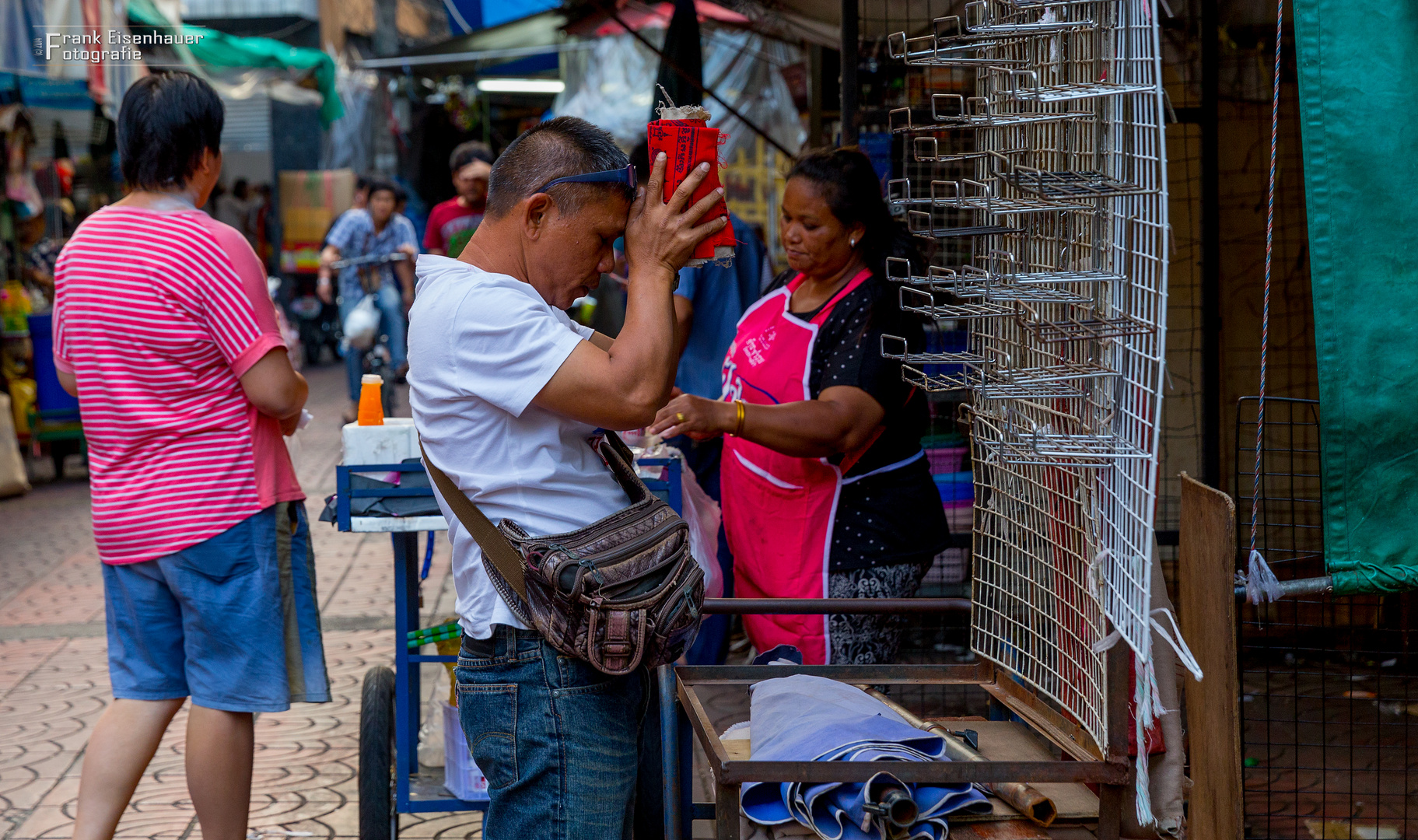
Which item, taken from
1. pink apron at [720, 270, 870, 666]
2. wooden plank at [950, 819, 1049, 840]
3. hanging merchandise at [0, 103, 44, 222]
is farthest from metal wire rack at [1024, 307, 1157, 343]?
hanging merchandise at [0, 103, 44, 222]

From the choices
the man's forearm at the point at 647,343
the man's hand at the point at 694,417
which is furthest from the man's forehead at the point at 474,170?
the man's forearm at the point at 647,343

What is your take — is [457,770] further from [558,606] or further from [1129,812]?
[1129,812]

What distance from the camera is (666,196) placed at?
1891mm

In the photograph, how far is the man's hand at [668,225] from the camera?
188 centimetres

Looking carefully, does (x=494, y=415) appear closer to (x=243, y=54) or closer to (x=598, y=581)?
(x=598, y=581)

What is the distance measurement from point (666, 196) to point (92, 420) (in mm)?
1753

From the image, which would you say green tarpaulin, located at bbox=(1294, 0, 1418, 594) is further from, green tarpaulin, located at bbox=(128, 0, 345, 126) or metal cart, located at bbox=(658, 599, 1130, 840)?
green tarpaulin, located at bbox=(128, 0, 345, 126)

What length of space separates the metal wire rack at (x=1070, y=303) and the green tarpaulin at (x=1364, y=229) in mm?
474

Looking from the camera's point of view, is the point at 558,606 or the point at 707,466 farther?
the point at 707,466

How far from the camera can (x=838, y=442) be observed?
297cm

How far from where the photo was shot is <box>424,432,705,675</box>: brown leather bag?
1.86m

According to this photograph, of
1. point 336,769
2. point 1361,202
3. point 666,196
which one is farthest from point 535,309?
point 336,769

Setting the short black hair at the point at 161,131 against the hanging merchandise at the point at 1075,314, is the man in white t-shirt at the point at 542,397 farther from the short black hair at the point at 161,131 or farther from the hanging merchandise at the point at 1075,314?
the short black hair at the point at 161,131

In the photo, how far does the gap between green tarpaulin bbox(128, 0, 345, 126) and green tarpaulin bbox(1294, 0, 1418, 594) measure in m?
8.75
